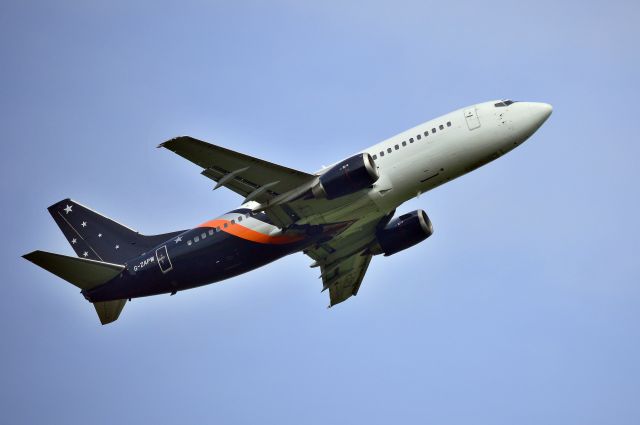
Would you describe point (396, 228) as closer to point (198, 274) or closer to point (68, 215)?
point (198, 274)

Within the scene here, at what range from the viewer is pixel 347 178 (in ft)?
176

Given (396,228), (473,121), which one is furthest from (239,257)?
(473,121)

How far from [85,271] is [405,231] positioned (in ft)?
70.8

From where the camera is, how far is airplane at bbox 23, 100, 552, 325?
54188 millimetres

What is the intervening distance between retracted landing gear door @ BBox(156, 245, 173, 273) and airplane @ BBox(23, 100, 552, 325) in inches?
2.6

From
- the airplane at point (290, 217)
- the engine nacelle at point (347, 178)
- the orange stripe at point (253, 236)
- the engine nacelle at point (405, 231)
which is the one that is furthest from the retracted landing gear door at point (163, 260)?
the engine nacelle at point (405, 231)

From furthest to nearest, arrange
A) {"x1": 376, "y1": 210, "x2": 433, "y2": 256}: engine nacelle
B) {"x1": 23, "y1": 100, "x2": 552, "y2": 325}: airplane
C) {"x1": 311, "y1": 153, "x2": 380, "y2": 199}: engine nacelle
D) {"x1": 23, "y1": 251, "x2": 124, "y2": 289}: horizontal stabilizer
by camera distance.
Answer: {"x1": 376, "y1": 210, "x2": 433, "y2": 256}: engine nacelle < {"x1": 23, "y1": 251, "x2": 124, "y2": 289}: horizontal stabilizer < {"x1": 23, "y1": 100, "x2": 552, "y2": 325}: airplane < {"x1": 311, "y1": 153, "x2": 380, "y2": 199}: engine nacelle

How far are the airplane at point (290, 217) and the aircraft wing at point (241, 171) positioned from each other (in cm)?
6

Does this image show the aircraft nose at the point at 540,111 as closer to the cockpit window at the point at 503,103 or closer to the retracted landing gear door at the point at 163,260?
the cockpit window at the point at 503,103

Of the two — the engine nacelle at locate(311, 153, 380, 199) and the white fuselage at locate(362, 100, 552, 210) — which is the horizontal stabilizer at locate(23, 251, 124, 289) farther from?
the white fuselage at locate(362, 100, 552, 210)

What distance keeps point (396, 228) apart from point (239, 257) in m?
11.2

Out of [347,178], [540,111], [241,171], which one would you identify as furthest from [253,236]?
[540,111]

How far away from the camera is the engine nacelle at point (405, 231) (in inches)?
2430

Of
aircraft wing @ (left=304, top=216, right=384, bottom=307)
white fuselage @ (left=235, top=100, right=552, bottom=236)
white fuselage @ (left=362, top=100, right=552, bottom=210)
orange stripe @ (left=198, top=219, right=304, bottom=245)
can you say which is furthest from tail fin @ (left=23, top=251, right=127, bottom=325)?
white fuselage @ (left=362, top=100, right=552, bottom=210)
